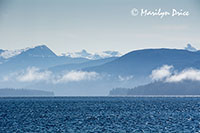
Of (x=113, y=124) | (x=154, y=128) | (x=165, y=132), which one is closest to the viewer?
(x=165, y=132)

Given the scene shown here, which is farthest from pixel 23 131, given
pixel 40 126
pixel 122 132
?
pixel 122 132

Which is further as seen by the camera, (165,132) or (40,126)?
(40,126)

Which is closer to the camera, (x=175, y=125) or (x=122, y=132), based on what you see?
(x=122, y=132)

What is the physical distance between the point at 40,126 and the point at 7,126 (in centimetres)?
723

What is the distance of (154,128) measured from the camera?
92.4m

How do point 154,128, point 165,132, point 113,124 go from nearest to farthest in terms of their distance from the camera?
point 165,132 < point 154,128 < point 113,124

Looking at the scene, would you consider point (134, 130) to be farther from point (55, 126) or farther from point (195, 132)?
point (55, 126)

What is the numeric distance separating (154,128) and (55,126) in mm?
21381

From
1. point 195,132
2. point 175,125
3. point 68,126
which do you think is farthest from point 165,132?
point 68,126

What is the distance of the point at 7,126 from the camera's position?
96.9 metres

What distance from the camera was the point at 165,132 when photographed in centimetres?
8525

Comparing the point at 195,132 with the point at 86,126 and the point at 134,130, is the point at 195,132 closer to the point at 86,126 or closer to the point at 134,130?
the point at 134,130

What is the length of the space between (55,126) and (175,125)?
26.3 m

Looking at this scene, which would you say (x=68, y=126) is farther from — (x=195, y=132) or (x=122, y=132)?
(x=195, y=132)
